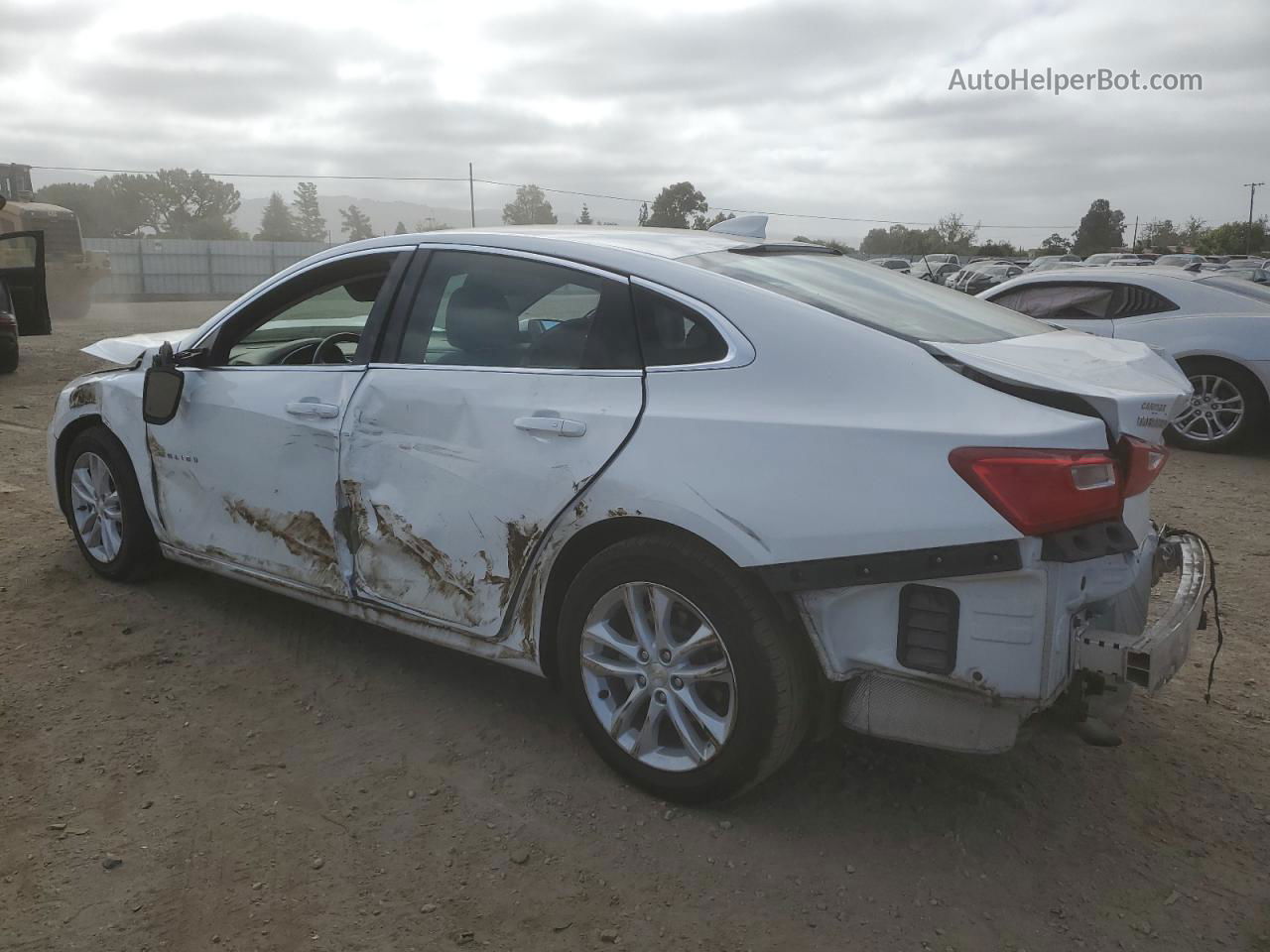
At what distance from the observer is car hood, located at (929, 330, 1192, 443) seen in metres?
2.44

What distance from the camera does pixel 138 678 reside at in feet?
12.3

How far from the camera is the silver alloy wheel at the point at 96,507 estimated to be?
452cm

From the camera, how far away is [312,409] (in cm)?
353

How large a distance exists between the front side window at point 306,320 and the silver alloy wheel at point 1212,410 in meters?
6.72

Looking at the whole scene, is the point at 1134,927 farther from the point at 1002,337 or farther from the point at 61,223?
the point at 61,223

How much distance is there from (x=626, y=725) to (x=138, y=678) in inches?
74.6

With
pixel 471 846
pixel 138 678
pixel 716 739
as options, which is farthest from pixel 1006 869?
pixel 138 678

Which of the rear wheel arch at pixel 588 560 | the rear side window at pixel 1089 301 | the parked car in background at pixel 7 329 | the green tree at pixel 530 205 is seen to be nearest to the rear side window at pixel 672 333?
the rear wheel arch at pixel 588 560

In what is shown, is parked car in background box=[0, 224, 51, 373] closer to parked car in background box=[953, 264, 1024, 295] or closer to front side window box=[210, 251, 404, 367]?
front side window box=[210, 251, 404, 367]

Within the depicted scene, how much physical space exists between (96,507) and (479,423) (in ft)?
7.94

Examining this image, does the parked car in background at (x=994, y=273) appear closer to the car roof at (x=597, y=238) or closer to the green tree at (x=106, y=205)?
the car roof at (x=597, y=238)

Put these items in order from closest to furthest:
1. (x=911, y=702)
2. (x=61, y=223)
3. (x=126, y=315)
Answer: (x=911, y=702)
(x=61, y=223)
(x=126, y=315)

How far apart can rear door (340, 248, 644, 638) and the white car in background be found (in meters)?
5.71

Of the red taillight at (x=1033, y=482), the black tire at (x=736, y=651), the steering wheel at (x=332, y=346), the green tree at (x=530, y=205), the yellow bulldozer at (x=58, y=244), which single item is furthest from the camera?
the green tree at (x=530, y=205)
